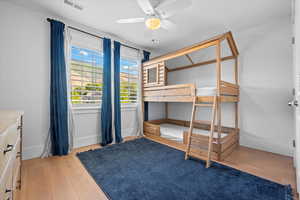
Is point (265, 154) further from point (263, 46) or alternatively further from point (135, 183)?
point (135, 183)

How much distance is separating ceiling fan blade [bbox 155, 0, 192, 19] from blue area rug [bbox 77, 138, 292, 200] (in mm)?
2145

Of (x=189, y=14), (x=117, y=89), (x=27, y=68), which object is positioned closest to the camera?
(x=27, y=68)

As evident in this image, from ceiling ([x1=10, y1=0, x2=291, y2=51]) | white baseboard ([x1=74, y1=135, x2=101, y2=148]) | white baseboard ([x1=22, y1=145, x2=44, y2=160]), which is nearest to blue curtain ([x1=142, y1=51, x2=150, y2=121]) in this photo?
ceiling ([x1=10, y1=0, x2=291, y2=51])

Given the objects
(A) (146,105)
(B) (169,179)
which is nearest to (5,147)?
(B) (169,179)

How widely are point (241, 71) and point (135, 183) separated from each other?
3.01m

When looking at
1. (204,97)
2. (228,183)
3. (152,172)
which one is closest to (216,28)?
(204,97)

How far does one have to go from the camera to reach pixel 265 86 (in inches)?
103

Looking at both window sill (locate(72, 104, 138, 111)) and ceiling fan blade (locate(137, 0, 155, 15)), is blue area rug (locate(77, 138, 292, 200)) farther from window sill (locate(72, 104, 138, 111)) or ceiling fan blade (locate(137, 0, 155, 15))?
ceiling fan blade (locate(137, 0, 155, 15))

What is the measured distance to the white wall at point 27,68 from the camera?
204cm

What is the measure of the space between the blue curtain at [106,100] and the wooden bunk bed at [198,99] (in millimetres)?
1014

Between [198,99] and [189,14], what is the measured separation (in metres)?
1.52

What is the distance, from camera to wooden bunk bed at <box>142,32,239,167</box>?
7.17 feet

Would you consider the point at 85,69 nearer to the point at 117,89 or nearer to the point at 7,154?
the point at 117,89

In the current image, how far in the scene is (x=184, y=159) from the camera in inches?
87.3
